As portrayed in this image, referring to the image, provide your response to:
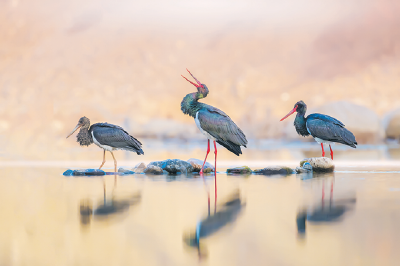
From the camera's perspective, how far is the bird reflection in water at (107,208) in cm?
397

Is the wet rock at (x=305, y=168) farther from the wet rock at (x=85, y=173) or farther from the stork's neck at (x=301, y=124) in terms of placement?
the wet rock at (x=85, y=173)

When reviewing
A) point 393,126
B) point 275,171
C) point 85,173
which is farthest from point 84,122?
point 393,126

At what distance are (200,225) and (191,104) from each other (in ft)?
18.1

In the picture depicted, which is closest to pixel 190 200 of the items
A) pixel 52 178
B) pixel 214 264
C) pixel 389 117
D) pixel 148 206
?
pixel 148 206

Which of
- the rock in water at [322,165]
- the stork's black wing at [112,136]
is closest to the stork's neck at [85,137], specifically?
the stork's black wing at [112,136]

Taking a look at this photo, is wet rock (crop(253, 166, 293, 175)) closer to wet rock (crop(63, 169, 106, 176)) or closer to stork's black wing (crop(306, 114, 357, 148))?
stork's black wing (crop(306, 114, 357, 148))

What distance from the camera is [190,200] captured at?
5016 millimetres

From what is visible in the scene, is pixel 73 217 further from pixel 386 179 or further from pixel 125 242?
pixel 386 179

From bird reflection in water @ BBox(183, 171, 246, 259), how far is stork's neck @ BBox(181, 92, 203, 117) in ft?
13.4

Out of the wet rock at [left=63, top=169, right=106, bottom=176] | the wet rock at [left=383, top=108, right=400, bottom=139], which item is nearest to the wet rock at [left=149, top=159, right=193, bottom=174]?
the wet rock at [left=63, top=169, right=106, bottom=176]

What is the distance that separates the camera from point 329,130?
1007 centimetres

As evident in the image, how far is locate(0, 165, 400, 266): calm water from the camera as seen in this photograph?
2762mm

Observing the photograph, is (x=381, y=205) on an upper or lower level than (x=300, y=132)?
lower

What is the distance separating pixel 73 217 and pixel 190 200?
145cm
